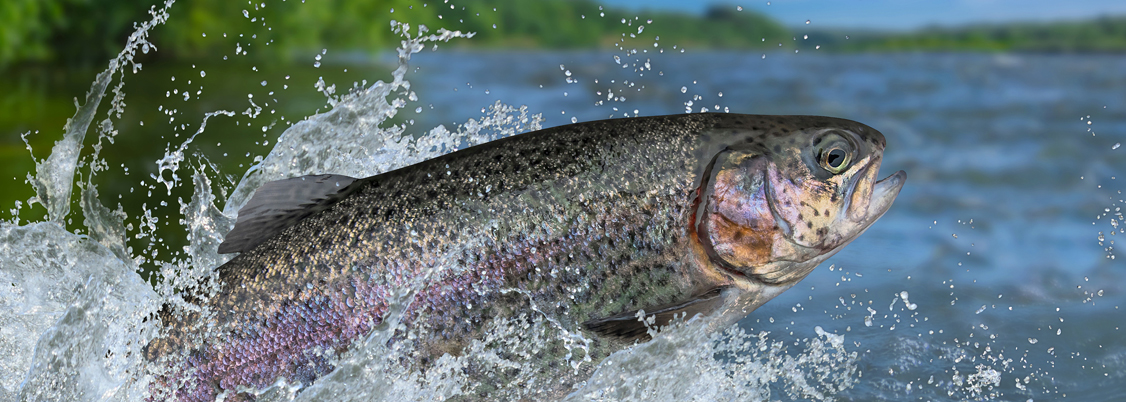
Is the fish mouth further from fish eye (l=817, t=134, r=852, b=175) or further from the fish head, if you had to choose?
fish eye (l=817, t=134, r=852, b=175)

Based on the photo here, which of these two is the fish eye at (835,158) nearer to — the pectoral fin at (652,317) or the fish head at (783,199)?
the fish head at (783,199)

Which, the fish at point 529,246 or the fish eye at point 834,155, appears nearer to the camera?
the fish at point 529,246

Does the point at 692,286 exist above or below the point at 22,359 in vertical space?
below

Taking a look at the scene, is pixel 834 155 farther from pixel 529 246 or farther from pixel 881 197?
pixel 529 246

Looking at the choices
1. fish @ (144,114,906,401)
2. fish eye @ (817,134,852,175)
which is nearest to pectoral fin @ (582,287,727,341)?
fish @ (144,114,906,401)

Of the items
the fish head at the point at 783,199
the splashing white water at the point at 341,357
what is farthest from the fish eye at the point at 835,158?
the splashing white water at the point at 341,357

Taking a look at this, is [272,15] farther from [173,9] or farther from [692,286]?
[692,286]

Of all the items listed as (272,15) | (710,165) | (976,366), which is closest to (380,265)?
(710,165)
